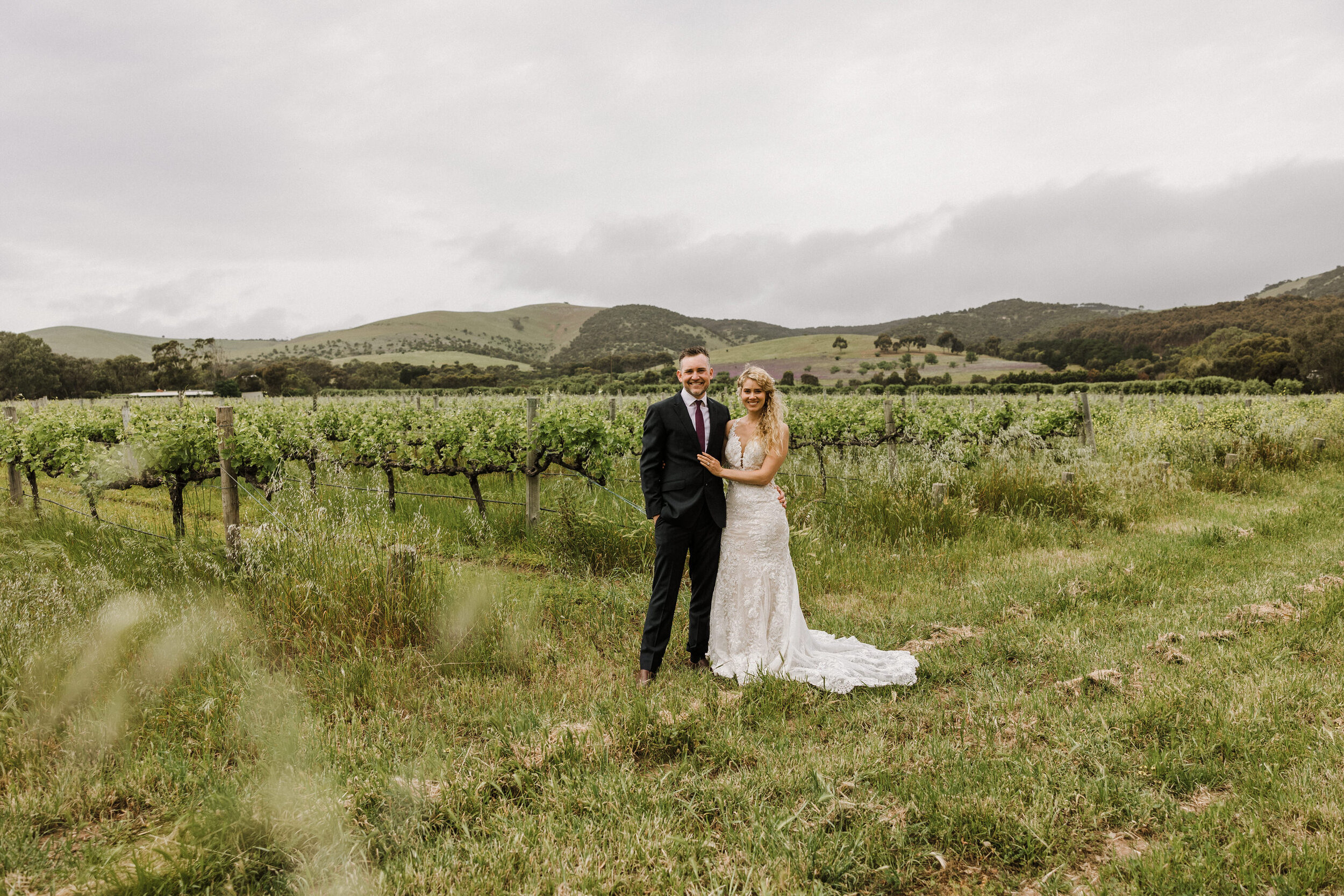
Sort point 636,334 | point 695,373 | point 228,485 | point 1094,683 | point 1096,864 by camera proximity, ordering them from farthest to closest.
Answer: point 636,334 < point 228,485 < point 695,373 < point 1094,683 < point 1096,864

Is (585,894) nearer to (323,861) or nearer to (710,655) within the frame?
(323,861)

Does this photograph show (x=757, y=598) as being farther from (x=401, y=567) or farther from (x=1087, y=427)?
(x=1087, y=427)

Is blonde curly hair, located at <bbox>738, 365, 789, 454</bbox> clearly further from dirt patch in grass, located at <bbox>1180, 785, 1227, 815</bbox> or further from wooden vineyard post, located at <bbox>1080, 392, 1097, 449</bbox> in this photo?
wooden vineyard post, located at <bbox>1080, 392, 1097, 449</bbox>

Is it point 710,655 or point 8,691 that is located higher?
point 8,691

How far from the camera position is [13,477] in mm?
10102

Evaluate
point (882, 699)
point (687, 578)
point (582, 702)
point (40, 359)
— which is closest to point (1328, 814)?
point (882, 699)

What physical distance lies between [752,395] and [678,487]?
30.5 inches


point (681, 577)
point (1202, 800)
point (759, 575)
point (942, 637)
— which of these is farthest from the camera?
point (942, 637)

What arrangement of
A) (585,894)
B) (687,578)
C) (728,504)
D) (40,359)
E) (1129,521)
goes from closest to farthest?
(585,894), (728,504), (687,578), (1129,521), (40,359)

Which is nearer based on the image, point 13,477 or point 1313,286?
point 13,477

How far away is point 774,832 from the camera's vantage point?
267 centimetres

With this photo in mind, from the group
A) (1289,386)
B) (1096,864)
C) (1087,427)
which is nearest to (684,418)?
(1096,864)

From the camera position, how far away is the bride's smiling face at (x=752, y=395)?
430cm

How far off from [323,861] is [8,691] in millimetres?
2482
